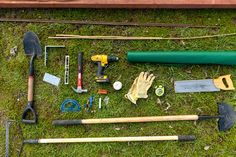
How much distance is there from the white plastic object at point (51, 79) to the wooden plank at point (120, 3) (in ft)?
2.79

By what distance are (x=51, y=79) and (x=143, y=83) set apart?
113 cm

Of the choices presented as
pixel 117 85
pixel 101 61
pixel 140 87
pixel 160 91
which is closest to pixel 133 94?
pixel 140 87

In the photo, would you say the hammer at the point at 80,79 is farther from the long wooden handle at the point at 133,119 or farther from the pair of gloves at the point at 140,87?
the pair of gloves at the point at 140,87

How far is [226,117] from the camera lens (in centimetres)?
→ 477

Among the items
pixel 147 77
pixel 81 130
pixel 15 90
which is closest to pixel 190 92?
pixel 147 77

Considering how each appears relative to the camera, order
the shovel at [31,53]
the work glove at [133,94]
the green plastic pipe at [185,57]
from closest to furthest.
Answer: the green plastic pipe at [185,57], the work glove at [133,94], the shovel at [31,53]

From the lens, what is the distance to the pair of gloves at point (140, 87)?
480 centimetres

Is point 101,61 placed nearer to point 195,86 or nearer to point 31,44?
point 31,44

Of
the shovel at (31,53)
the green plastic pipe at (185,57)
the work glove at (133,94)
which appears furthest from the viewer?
the shovel at (31,53)

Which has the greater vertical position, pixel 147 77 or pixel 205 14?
pixel 205 14

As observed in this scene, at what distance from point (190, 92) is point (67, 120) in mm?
1517

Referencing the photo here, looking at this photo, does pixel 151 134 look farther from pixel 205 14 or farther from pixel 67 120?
pixel 205 14

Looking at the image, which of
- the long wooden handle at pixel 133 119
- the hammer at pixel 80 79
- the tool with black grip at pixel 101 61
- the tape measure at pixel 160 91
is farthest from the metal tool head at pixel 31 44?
the tape measure at pixel 160 91

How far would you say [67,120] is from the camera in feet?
16.0
